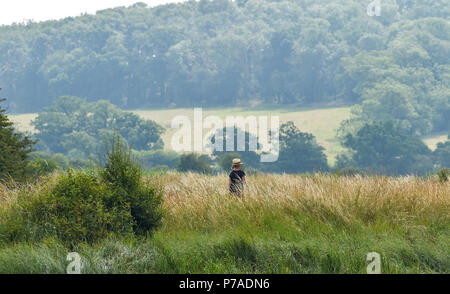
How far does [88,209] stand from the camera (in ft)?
28.6

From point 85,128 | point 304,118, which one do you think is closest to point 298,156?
point 304,118

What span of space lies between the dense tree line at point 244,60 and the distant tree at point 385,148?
1156 centimetres

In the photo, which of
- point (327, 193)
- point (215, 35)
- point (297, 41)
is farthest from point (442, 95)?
point (327, 193)

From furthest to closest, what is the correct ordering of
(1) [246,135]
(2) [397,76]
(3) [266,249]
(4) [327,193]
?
1. (2) [397,76]
2. (1) [246,135]
3. (4) [327,193]
4. (3) [266,249]

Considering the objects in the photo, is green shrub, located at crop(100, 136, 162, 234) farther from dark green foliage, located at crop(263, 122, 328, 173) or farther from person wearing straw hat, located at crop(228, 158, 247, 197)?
dark green foliage, located at crop(263, 122, 328, 173)

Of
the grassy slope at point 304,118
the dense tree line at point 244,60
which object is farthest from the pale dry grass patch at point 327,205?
the dense tree line at point 244,60

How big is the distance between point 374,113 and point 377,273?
96.0 metres

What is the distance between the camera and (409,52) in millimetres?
114812

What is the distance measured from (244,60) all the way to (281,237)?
12337cm

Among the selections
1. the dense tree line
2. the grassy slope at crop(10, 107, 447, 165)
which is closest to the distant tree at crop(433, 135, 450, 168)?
the grassy slope at crop(10, 107, 447, 165)

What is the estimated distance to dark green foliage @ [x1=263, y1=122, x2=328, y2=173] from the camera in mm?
82750

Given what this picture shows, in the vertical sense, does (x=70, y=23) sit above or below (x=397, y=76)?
above

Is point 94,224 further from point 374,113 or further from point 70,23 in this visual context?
point 70,23
